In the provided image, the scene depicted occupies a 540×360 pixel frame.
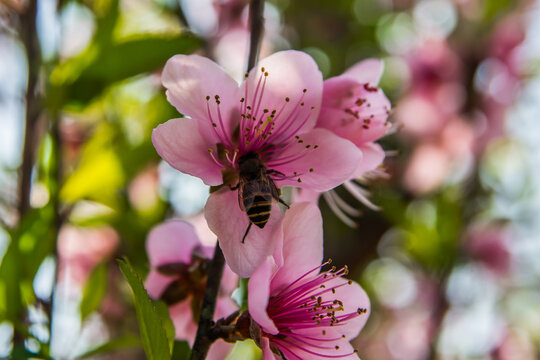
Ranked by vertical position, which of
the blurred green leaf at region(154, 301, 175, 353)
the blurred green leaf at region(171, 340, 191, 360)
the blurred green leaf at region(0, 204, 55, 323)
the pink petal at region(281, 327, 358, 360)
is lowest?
the blurred green leaf at region(0, 204, 55, 323)

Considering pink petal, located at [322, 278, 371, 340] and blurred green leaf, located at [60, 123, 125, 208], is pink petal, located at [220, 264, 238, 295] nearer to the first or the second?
pink petal, located at [322, 278, 371, 340]

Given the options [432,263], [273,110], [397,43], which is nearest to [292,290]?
[273,110]

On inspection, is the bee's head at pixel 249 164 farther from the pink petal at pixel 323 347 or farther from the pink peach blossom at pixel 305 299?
Result: the pink petal at pixel 323 347

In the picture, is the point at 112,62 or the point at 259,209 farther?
the point at 112,62

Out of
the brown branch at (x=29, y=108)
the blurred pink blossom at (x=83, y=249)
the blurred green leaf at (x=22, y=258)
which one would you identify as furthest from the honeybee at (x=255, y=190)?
the blurred pink blossom at (x=83, y=249)

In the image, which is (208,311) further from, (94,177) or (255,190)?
(94,177)

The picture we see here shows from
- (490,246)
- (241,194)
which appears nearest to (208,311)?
(241,194)

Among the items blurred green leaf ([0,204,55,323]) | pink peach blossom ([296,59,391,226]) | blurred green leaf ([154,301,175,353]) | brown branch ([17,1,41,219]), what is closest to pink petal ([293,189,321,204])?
pink peach blossom ([296,59,391,226])
